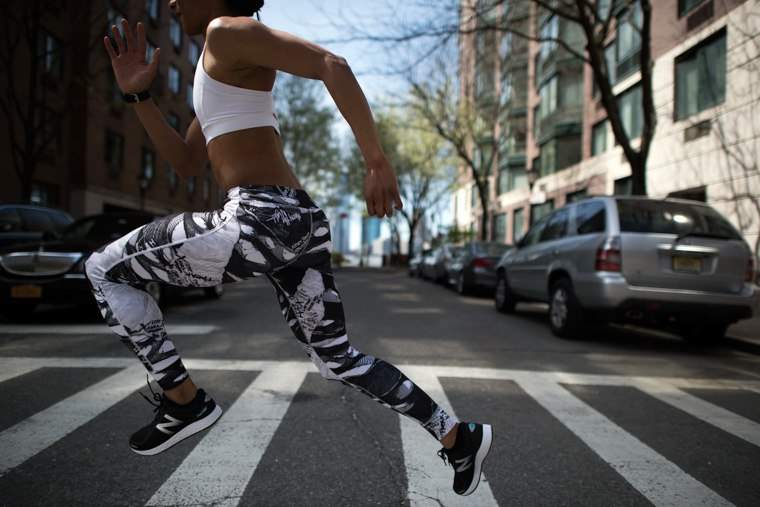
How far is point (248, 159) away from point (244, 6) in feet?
1.84

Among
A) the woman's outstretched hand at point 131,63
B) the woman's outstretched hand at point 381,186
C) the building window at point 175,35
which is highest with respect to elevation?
the building window at point 175,35

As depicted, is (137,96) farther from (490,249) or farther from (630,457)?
(490,249)

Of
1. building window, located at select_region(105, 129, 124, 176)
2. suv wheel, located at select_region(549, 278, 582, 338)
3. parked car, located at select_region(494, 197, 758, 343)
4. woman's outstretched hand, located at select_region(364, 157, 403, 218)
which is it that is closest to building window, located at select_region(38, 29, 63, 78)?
building window, located at select_region(105, 129, 124, 176)

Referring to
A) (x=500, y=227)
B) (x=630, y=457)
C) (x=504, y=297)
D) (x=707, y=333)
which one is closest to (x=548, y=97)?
(x=500, y=227)

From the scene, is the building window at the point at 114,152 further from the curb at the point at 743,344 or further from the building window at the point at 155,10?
the curb at the point at 743,344

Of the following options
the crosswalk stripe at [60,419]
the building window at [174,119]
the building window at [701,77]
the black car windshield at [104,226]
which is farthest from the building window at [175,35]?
the crosswalk stripe at [60,419]

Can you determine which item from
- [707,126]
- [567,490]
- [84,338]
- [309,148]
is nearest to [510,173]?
[309,148]

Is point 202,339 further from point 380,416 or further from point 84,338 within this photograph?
point 380,416

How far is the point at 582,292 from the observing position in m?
6.41

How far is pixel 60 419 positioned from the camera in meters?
3.13

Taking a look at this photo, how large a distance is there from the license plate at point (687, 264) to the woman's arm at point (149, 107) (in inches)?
216

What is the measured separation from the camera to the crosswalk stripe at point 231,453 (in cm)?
221

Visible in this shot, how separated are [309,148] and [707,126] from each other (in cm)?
2640

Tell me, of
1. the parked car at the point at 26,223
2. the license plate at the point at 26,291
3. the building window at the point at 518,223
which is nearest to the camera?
the license plate at the point at 26,291
